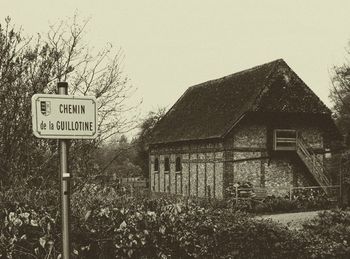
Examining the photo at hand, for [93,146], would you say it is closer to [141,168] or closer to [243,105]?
[243,105]

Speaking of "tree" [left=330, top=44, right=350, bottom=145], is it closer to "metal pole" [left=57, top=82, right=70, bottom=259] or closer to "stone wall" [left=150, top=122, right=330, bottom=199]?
"stone wall" [left=150, top=122, right=330, bottom=199]

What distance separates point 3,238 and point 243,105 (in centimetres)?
2068

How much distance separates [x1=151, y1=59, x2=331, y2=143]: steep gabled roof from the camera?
2572 cm

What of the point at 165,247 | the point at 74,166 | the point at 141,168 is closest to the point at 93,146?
the point at 74,166

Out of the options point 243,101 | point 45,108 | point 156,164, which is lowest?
point 156,164

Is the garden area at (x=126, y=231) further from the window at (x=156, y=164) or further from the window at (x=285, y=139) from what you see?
the window at (x=156, y=164)

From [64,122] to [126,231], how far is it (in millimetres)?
3413

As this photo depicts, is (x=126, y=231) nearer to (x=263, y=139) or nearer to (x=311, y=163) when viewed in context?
(x=263, y=139)

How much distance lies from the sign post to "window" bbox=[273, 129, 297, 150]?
22748 mm

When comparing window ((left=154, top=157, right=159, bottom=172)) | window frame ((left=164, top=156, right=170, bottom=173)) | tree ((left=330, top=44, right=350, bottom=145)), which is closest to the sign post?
window frame ((left=164, top=156, right=170, bottom=173))

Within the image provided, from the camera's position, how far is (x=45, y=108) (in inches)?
147

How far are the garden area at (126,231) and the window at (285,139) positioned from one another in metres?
17.0

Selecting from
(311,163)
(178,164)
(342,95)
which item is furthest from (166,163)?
(342,95)

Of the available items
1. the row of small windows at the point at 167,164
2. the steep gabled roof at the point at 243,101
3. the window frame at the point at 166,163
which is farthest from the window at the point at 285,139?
the window frame at the point at 166,163
